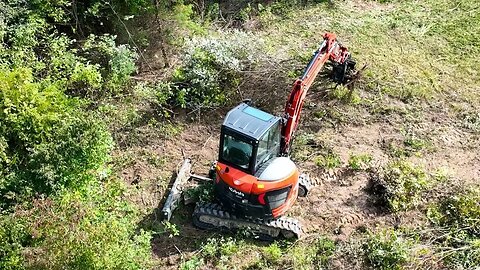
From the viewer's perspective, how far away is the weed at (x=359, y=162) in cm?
1145

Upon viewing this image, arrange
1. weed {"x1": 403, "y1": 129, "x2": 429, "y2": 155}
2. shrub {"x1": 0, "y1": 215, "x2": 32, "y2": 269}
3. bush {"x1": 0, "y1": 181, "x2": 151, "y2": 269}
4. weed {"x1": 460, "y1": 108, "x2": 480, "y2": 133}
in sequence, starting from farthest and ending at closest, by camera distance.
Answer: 1. weed {"x1": 460, "y1": 108, "x2": 480, "y2": 133}
2. weed {"x1": 403, "y1": 129, "x2": 429, "y2": 155}
3. shrub {"x1": 0, "y1": 215, "x2": 32, "y2": 269}
4. bush {"x1": 0, "y1": 181, "x2": 151, "y2": 269}

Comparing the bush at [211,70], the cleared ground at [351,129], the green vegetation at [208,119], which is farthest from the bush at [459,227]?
the bush at [211,70]

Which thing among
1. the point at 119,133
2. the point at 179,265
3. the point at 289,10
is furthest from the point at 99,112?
the point at 289,10

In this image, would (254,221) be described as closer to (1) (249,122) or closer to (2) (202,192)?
(2) (202,192)

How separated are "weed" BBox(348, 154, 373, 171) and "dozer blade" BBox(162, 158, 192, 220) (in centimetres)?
318

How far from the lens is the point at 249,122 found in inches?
376

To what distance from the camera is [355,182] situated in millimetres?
11195

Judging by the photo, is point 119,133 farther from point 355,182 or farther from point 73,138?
point 355,182

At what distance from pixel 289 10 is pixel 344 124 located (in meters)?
5.04

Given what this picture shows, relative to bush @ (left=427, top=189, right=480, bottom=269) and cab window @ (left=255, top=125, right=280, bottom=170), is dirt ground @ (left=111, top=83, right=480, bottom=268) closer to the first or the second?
bush @ (left=427, top=189, right=480, bottom=269)

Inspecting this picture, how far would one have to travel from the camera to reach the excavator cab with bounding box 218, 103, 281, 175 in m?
9.37

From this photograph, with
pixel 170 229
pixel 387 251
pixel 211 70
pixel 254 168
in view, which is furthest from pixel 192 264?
pixel 211 70

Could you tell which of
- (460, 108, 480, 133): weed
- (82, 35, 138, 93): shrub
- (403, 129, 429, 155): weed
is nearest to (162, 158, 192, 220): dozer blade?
(82, 35, 138, 93): shrub

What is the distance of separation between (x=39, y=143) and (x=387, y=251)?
238 inches
